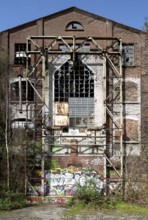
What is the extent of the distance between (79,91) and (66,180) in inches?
220

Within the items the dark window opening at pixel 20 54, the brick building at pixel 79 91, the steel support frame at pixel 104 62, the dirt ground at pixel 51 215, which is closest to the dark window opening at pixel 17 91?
the brick building at pixel 79 91

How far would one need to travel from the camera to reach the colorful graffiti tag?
23609 millimetres

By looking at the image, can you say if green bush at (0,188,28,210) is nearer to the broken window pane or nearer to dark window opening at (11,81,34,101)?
the broken window pane

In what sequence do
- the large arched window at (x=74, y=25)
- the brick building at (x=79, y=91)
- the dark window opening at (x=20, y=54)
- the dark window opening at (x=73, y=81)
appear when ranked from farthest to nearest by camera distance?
1. the large arched window at (x=74, y=25)
2. the dark window opening at (x=20, y=54)
3. the dark window opening at (x=73, y=81)
4. the brick building at (x=79, y=91)

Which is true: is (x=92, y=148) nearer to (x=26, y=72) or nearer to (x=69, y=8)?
(x=26, y=72)

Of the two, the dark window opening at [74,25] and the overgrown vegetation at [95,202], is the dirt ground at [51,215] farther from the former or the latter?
the dark window opening at [74,25]

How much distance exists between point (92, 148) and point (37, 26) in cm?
860

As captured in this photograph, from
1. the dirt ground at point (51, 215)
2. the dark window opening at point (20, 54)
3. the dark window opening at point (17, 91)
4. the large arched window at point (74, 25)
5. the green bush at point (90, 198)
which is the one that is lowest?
the dirt ground at point (51, 215)

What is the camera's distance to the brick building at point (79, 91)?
2423 cm

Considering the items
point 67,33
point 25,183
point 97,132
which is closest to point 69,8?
point 67,33

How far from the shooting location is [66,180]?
78.2ft

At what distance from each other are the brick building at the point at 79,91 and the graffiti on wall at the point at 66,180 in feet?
0.21

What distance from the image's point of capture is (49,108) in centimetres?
2470

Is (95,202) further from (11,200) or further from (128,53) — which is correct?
(128,53)
